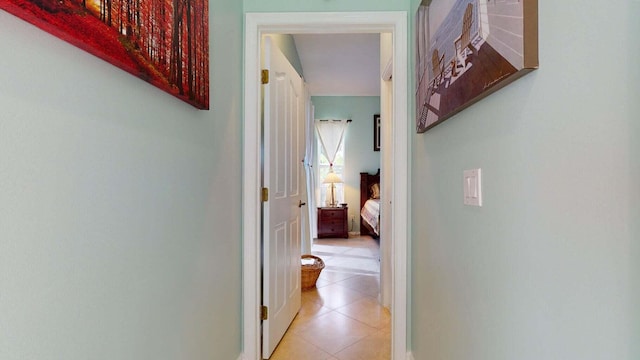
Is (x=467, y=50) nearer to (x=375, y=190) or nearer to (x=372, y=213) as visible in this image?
(x=372, y=213)

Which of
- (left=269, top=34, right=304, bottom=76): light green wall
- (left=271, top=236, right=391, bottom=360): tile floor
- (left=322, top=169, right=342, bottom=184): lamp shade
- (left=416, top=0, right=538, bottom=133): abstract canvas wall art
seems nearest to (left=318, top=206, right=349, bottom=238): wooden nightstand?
(left=322, top=169, right=342, bottom=184): lamp shade

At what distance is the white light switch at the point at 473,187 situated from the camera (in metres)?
1.03

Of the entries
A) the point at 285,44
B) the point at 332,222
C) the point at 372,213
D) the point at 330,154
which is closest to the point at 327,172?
the point at 330,154

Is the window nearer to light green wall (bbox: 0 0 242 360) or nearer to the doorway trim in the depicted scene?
the doorway trim

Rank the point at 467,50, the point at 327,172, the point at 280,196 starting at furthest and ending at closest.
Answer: the point at 327,172 → the point at 280,196 → the point at 467,50

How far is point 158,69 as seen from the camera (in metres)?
0.95

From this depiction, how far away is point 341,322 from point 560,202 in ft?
7.23

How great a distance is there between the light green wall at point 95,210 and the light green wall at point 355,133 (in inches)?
202

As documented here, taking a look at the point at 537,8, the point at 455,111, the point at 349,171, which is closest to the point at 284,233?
the point at 455,111

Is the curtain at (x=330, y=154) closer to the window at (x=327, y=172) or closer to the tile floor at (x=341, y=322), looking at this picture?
the window at (x=327, y=172)

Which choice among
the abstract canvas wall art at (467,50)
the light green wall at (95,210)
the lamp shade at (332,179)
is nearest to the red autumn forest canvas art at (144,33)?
the light green wall at (95,210)

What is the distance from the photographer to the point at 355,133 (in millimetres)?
6500

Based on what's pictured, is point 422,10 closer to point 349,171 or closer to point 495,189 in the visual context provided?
point 495,189

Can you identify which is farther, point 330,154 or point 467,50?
point 330,154
